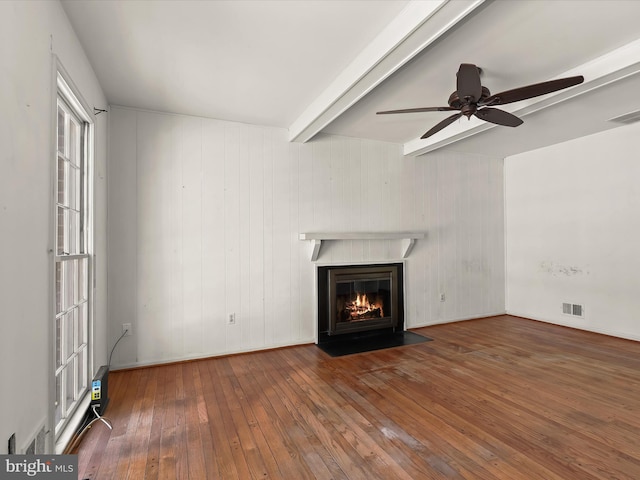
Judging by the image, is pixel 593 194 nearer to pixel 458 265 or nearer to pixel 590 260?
pixel 590 260

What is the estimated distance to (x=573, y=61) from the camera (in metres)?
2.57

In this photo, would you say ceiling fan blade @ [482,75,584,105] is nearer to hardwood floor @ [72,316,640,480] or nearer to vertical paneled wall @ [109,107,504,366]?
vertical paneled wall @ [109,107,504,366]

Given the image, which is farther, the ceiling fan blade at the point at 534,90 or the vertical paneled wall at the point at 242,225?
the vertical paneled wall at the point at 242,225

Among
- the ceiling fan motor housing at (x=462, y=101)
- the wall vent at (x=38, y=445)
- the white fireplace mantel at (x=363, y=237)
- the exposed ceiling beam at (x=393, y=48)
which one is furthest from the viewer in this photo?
the white fireplace mantel at (x=363, y=237)

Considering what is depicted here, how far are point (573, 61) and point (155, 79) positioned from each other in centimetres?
344

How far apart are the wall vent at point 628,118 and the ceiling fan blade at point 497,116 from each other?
185 cm

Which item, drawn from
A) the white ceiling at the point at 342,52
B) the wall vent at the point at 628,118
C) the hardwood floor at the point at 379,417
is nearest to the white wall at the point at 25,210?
the white ceiling at the point at 342,52

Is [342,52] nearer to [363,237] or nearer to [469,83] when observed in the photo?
[469,83]

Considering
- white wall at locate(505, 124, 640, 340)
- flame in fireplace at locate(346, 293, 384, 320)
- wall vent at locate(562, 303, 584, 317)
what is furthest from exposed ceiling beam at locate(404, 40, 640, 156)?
wall vent at locate(562, 303, 584, 317)

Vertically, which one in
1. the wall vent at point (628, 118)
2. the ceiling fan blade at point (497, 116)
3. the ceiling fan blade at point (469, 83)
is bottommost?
the ceiling fan blade at point (497, 116)

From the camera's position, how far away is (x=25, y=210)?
145 centimetres

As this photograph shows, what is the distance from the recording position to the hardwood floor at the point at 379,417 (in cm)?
182

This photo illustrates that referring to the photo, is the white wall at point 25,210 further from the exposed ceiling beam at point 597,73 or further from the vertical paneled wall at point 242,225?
the exposed ceiling beam at point 597,73

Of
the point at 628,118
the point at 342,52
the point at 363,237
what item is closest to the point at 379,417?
the point at 363,237
